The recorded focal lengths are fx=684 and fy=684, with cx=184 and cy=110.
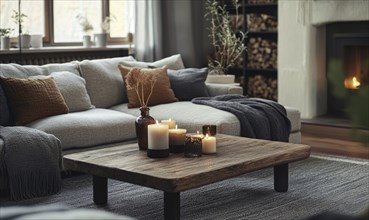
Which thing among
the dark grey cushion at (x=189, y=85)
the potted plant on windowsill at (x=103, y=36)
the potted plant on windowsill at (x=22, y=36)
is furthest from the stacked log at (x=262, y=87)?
the potted plant on windowsill at (x=22, y=36)

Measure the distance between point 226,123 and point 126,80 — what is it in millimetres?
1007

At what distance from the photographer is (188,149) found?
374 cm

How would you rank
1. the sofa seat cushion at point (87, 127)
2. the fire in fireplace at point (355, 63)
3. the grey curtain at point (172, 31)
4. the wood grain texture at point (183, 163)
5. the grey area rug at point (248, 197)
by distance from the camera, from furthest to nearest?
the grey curtain at point (172, 31) < the fire in fireplace at point (355, 63) < the sofa seat cushion at point (87, 127) < the grey area rug at point (248, 197) < the wood grain texture at point (183, 163)

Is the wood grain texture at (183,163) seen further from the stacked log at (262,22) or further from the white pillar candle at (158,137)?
the stacked log at (262,22)

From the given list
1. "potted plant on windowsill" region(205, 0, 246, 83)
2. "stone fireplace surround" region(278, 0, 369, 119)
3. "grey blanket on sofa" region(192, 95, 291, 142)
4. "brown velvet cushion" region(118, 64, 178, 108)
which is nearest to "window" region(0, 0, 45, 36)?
"brown velvet cushion" region(118, 64, 178, 108)

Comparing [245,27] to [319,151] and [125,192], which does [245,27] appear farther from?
[125,192]

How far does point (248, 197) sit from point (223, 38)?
337 centimetres

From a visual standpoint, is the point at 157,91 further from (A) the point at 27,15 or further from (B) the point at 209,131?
(A) the point at 27,15

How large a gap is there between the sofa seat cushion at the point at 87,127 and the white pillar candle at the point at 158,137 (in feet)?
2.99

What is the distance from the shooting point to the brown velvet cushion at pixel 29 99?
458 centimetres

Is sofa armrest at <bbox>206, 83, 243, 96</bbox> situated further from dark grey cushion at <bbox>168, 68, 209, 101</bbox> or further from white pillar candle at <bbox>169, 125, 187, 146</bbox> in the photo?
white pillar candle at <bbox>169, 125, 187, 146</bbox>

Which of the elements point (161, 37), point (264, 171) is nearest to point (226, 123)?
point (264, 171)

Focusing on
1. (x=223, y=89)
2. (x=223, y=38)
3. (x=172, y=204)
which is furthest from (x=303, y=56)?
(x=172, y=204)

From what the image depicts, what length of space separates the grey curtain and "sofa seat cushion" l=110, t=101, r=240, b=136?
6.30ft
